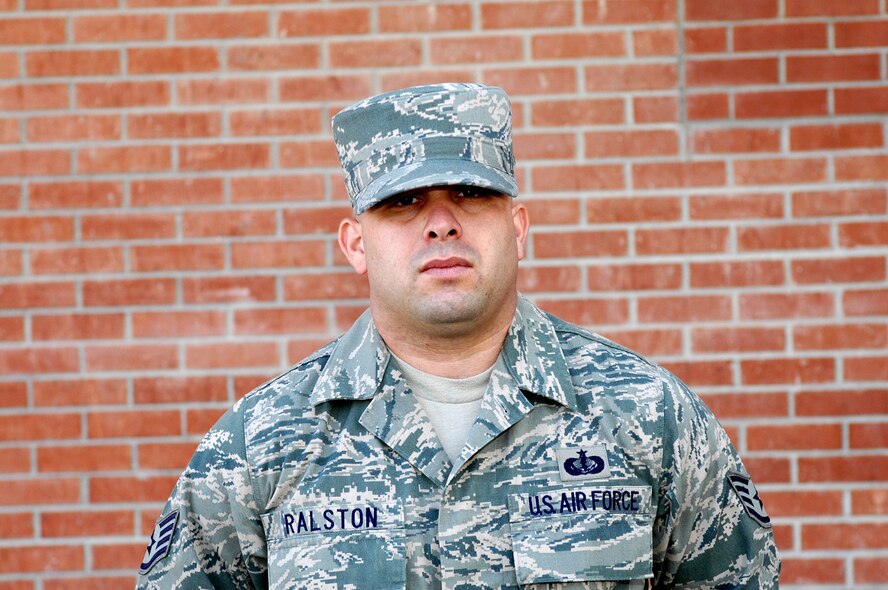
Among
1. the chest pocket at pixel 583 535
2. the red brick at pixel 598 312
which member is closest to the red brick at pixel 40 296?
the red brick at pixel 598 312

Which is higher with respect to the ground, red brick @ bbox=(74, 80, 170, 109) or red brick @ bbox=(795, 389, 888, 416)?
red brick @ bbox=(74, 80, 170, 109)

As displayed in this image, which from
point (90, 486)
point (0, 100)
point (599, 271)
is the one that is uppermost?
point (0, 100)

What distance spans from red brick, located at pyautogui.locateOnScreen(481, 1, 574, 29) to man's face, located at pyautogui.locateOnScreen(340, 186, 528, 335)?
1248 mm

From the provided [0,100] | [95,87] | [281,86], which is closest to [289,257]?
[281,86]

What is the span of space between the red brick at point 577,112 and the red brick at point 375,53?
38 centimetres

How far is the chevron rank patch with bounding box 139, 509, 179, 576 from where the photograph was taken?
2.11 metres

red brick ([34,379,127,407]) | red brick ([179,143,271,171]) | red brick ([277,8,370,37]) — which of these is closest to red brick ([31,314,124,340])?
red brick ([34,379,127,407])

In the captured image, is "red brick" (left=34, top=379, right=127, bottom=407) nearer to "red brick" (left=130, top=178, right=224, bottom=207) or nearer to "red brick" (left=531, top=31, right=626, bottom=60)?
"red brick" (left=130, top=178, right=224, bottom=207)

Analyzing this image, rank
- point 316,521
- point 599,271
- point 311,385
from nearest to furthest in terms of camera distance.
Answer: point 316,521 < point 311,385 < point 599,271

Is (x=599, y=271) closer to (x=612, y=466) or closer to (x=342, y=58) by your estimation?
(x=342, y=58)

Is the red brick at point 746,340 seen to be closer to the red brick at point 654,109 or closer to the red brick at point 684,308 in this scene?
the red brick at point 684,308

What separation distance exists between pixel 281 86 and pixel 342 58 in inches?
7.5

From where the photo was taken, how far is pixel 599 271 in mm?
3230

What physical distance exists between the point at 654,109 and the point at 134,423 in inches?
68.0
